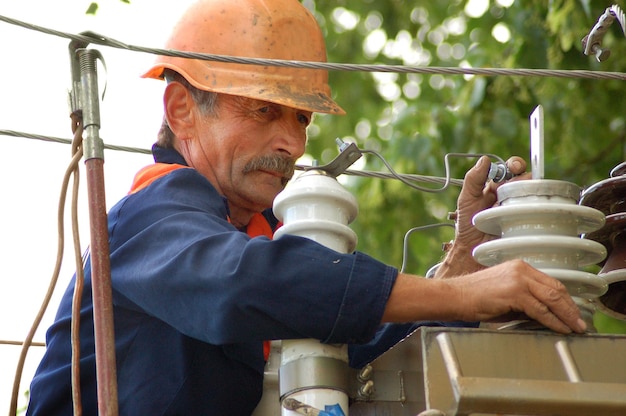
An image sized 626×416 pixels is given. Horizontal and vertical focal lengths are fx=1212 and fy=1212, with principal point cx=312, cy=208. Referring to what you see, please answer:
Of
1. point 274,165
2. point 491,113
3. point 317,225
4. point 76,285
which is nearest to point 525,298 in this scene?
point 317,225

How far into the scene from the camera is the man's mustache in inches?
142

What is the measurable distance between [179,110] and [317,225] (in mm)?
1182

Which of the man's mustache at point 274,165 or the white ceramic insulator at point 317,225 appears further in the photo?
the man's mustache at point 274,165

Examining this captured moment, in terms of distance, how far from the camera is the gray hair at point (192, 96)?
3.74 metres

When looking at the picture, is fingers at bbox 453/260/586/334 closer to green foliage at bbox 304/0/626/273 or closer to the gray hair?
the gray hair

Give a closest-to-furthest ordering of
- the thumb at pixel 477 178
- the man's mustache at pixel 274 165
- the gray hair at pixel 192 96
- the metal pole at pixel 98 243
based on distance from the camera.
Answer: the metal pole at pixel 98 243 → the thumb at pixel 477 178 → the man's mustache at pixel 274 165 → the gray hair at pixel 192 96

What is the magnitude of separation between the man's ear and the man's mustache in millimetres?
270

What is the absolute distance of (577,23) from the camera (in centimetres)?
592

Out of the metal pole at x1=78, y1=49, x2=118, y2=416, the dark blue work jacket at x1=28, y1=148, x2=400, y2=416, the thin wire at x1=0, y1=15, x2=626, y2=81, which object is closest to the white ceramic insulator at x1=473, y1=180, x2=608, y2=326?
the dark blue work jacket at x1=28, y1=148, x2=400, y2=416

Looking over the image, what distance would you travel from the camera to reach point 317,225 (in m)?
2.74

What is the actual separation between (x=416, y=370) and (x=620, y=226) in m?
0.83

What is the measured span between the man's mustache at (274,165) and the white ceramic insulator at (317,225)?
2.54ft

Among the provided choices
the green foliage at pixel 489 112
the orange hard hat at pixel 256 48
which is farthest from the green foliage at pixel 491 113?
the orange hard hat at pixel 256 48

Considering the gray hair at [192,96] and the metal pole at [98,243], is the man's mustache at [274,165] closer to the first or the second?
the gray hair at [192,96]
